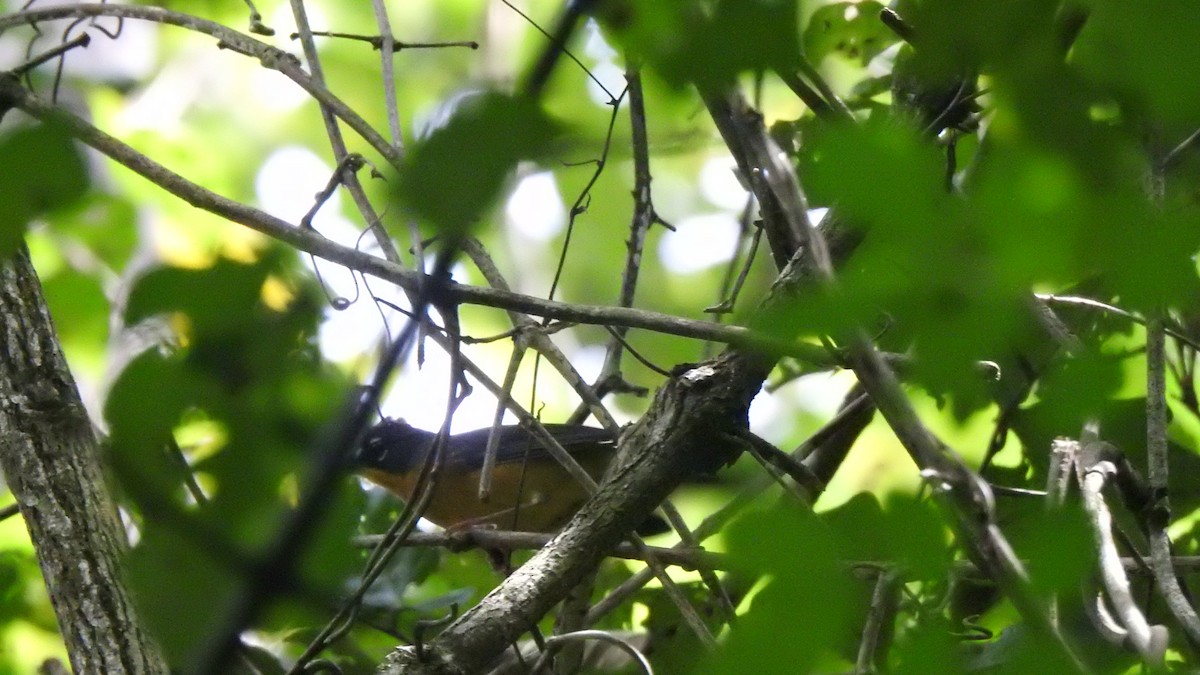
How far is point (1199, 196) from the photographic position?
121 cm

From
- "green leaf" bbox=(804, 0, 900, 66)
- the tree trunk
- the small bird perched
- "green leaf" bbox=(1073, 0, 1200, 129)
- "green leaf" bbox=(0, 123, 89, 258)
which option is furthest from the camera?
the small bird perched

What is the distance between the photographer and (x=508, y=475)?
5.25m

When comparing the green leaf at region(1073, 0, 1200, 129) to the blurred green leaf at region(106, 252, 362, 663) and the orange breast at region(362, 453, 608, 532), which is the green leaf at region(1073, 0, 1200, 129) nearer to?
the blurred green leaf at region(106, 252, 362, 663)

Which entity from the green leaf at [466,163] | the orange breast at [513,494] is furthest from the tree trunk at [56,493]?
the orange breast at [513,494]

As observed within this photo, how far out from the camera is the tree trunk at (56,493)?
2.04 m

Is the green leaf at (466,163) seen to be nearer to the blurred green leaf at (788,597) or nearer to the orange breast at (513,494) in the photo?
the blurred green leaf at (788,597)

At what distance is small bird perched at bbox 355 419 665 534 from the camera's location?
4.70 metres

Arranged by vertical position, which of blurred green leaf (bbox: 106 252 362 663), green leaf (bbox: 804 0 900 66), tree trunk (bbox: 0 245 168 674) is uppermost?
green leaf (bbox: 804 0 900 66)

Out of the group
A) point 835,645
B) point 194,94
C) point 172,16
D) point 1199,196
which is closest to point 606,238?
point 194,94

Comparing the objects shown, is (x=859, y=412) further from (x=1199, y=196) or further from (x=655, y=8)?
(x=655, y=8)

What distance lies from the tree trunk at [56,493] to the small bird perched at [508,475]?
6.71 ft

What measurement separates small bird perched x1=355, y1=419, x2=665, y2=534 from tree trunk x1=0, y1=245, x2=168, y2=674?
204cm

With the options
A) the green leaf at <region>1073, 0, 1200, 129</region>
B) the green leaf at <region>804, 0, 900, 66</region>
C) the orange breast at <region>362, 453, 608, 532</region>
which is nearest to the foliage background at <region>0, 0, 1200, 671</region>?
the green leaf at <region>1073, 0, 1200, 129</region>

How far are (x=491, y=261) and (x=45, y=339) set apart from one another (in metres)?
0.92
